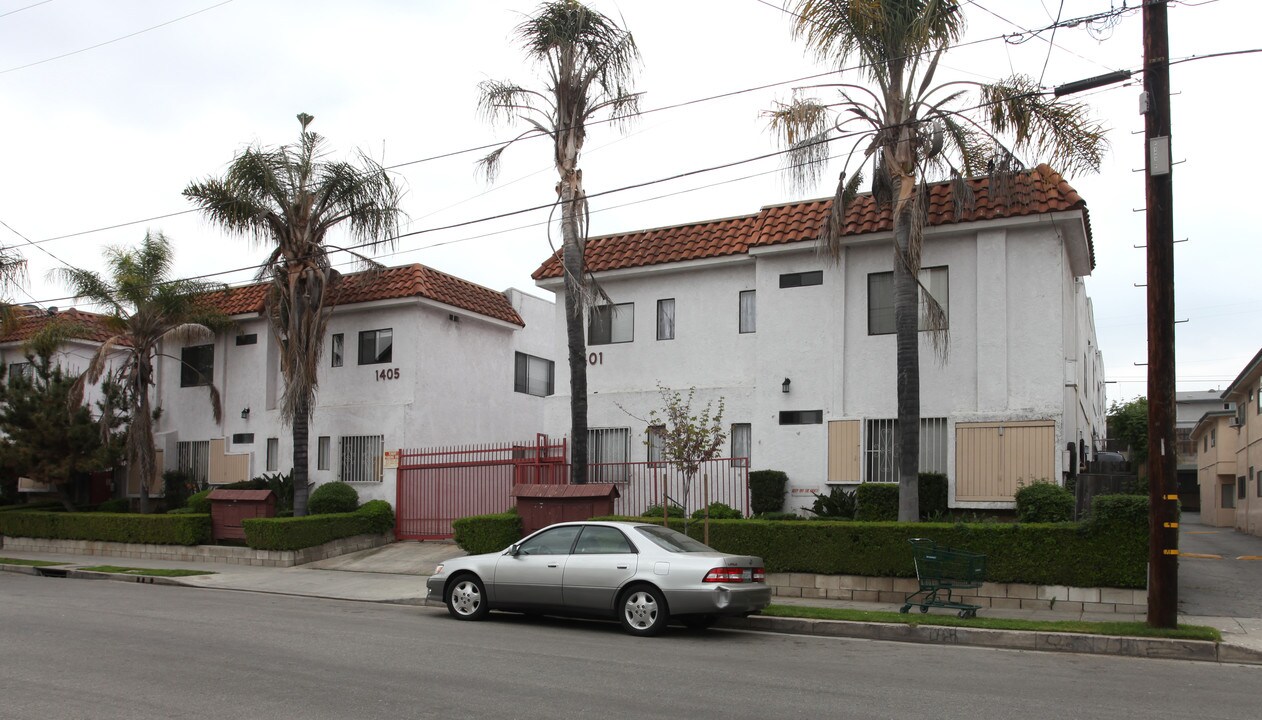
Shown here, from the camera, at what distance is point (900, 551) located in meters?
15.2

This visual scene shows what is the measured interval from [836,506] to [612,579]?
7004mm

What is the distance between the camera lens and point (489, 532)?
1925 cm

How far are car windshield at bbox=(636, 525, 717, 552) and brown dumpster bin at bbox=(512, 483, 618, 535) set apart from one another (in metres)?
5.69

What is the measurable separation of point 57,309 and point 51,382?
18.3 feet

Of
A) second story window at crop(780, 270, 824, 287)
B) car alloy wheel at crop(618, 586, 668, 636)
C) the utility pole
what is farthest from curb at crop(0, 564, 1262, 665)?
second story window at crop(780, 270, 824, 287)

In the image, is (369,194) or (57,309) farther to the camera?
(57,309)

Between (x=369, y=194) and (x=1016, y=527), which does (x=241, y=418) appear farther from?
(x=1016, y=527)

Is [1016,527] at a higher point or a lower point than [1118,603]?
higher

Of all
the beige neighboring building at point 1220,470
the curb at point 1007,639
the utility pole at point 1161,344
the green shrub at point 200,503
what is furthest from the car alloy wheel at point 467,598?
the beige neighboring building at point 1220,470

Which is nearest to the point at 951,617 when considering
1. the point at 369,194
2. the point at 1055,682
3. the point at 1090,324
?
the point at 1055,682

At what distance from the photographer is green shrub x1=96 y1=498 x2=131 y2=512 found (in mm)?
Answer: 26906

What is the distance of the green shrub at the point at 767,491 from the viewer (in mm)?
19141

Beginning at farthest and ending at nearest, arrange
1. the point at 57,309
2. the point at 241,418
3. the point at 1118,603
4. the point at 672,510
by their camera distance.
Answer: the point at 57,309 < the point at 241,418 < the point at 672,510 < the point at 1118,603

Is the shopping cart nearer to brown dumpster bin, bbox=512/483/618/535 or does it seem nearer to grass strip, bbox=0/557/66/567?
brown dumpster bin, bbox=512/483/618/535
